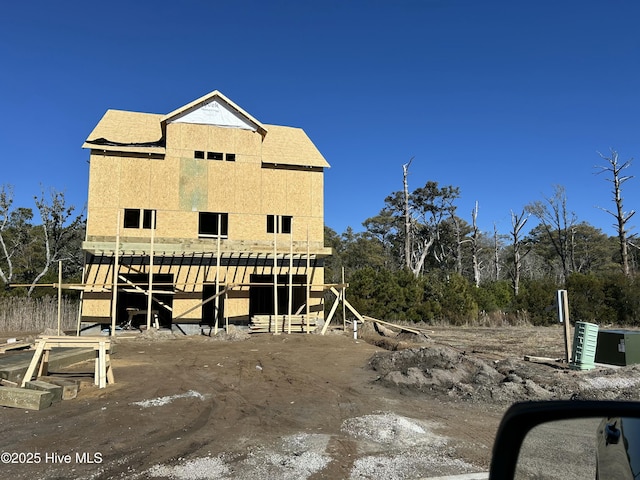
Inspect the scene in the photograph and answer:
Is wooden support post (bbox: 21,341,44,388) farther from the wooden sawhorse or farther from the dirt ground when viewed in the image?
the dirt ground

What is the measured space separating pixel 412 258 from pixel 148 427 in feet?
151

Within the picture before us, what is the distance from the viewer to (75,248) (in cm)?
3884

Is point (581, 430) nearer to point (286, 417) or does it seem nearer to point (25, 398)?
point (286, 417)

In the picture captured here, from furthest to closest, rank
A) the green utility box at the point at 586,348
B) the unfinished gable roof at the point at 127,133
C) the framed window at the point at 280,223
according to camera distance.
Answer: the framed window at the point at 280,223, the unfinished gable roof at the point at 127,133, the green utility box at the point at 586,348

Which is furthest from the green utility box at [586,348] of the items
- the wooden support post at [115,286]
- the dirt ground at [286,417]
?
the wooden support post at [115,286]

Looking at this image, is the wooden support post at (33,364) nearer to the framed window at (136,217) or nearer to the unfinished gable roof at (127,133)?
the framed window at (136,217)

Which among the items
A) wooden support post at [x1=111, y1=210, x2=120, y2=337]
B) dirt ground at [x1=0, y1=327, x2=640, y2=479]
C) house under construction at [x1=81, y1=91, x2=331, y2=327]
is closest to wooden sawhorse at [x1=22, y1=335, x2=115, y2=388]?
dirt ground at [x1=0, y1=327, x2=640, y2=479]

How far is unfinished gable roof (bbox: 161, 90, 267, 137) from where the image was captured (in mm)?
22594

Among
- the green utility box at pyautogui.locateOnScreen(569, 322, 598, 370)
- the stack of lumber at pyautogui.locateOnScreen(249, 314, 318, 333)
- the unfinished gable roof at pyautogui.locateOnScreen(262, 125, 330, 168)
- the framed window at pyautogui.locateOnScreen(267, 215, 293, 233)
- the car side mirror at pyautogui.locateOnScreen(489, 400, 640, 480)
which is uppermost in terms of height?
the unfinished gable roof at pyautogui.locateOnScreen(262, 125, 330, 168)

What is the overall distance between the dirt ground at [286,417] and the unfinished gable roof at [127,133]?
11.8 m

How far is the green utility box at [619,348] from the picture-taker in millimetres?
11391

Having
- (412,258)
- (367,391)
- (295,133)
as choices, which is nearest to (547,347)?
(367,391)

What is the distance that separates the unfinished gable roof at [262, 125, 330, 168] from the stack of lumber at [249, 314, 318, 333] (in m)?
8.07

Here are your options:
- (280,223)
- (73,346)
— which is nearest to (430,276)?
(280,223)
